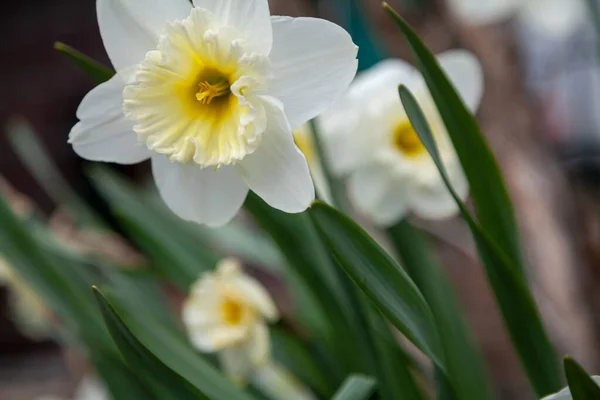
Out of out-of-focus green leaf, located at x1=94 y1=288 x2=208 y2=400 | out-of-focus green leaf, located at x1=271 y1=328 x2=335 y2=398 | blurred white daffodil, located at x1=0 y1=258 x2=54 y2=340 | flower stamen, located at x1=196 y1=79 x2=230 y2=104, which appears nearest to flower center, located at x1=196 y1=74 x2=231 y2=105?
flower stamen, located at x1=196 y1=79 x2=230 y2=104

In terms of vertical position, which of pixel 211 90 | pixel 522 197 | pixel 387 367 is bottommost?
pixel 522 197

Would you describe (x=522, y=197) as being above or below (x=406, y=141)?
→ below

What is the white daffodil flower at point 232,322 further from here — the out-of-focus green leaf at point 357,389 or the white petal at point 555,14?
the white petal at point 555,14

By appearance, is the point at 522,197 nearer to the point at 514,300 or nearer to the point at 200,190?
the point at 514,300

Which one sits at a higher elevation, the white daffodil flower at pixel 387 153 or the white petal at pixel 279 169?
the white petal at pixel 279 169

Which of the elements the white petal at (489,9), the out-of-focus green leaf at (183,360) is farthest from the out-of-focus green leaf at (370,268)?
the white petal at (489,9)

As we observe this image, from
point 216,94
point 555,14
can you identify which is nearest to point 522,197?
point 555,14

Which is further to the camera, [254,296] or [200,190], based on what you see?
[254,296]

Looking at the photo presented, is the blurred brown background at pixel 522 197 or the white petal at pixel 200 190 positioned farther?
the blurred brown background at pixel 522 197
